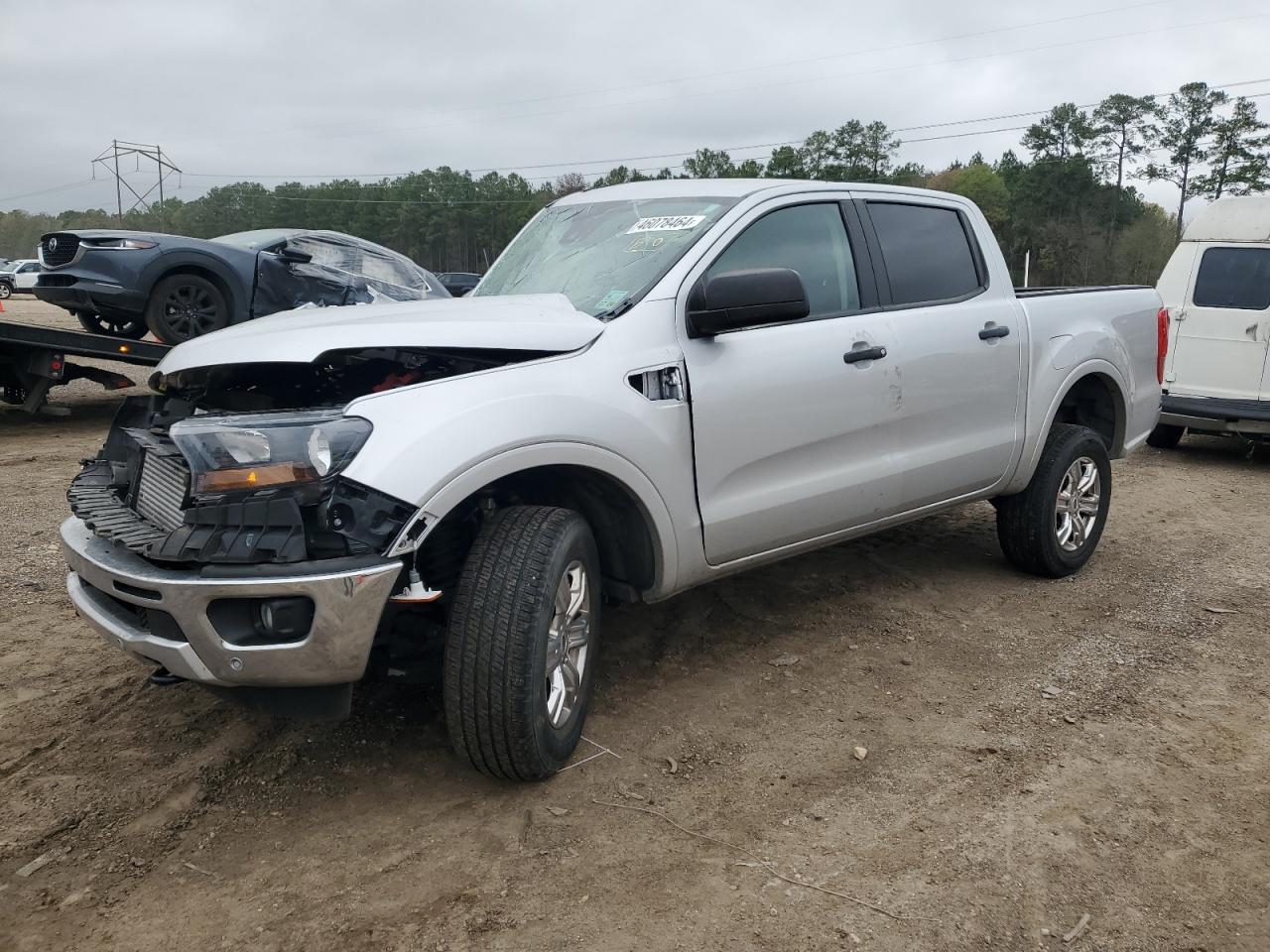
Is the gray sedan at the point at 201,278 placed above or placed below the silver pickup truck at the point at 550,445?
above

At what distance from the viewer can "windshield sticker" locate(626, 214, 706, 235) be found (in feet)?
12.6

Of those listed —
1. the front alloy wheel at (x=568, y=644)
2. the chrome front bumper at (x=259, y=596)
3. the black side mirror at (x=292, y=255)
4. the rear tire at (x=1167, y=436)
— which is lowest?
the rear tire at (x=1167, y=436)

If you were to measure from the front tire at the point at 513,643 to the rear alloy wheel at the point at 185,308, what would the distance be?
24.2 feet

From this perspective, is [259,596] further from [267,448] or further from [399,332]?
[399,332]

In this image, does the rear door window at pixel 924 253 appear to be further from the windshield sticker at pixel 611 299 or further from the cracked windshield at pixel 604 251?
the windshield sticker at pixel 611 299

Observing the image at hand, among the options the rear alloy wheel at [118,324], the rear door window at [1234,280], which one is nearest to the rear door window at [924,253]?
the rear door window at [1234,280]

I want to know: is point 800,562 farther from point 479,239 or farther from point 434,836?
point 479,239

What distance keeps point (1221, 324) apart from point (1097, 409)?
4557 millimetres

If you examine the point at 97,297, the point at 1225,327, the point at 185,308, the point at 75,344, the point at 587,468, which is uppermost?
the point at 97,297

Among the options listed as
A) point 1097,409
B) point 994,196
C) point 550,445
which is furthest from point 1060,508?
point 994,196

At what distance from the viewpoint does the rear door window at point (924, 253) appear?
4445 mm

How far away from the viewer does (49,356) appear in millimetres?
9141

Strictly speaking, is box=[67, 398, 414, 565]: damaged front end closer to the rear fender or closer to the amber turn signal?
the amber turn signal

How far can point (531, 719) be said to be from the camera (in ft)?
9.56
